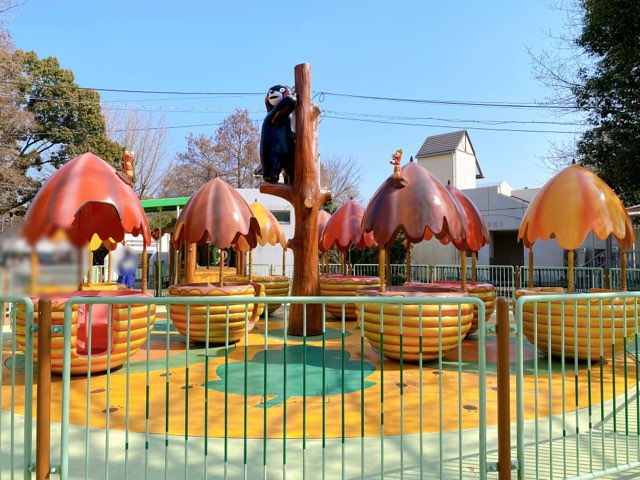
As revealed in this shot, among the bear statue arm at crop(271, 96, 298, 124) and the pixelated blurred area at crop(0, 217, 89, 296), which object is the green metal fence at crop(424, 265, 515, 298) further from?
the pixelated blurred area at crop(0, 217, 89, 296)

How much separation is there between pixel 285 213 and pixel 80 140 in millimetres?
12037

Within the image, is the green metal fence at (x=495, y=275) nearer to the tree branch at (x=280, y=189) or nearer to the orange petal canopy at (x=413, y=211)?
the tree branch at (x=280, y=189)

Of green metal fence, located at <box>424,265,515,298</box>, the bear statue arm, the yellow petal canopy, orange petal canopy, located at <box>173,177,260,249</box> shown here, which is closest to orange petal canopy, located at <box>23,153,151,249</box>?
orange petal canopy, located at <box>173,177,260,249</box>

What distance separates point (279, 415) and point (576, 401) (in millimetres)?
2305

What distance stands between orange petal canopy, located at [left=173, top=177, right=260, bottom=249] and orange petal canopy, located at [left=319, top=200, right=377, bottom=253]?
351cm

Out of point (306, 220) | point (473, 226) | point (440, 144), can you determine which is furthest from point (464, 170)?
point (306, 220)

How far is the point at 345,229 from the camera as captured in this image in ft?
34.9

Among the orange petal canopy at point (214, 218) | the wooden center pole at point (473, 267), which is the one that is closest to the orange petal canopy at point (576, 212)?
the wooden center pole at point (473, 267)

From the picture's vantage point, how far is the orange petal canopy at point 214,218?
7.08m

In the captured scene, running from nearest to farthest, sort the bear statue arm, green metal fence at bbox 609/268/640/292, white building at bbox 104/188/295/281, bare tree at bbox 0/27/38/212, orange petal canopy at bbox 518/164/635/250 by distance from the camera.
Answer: orange petal canopy at bbox 518/164/635/250, the bear statue arm, green metal fence at bbox 609/268/640/292, bare tree at bbox 0/27/38/212, white building at bbox 104/188/295/281

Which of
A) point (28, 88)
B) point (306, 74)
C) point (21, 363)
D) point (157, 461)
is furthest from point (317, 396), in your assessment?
point (28, 88)

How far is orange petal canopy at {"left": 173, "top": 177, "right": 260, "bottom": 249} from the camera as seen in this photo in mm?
7078

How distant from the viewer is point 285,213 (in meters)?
23.2

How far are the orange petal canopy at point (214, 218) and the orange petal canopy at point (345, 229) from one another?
351 centimetres
